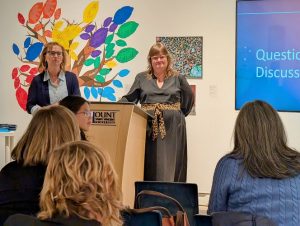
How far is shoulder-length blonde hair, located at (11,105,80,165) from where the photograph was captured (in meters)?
1.95

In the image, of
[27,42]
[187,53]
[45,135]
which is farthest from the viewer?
[27,42]

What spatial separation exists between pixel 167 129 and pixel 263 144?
2.16m

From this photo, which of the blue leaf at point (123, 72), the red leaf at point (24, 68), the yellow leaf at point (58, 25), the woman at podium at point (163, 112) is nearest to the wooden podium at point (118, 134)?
the woman at podium at point (163, 112)

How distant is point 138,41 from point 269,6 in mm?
1642

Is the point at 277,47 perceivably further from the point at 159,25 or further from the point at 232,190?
the point at 232,190

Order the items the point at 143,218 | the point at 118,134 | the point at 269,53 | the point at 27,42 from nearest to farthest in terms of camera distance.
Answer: the point at 143,218
the point at 118,134
the point at 269,53
the point at 27,42

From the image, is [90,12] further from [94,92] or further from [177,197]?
[177,197]

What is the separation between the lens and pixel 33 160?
6.34 ft

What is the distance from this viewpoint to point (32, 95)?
4172 mm

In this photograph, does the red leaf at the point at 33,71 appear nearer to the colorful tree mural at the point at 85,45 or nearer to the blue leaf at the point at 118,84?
the colorful tree mural at the point at 85,45

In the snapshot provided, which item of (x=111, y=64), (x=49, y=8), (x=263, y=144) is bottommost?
(x=263, y=144)

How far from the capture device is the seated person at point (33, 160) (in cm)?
186

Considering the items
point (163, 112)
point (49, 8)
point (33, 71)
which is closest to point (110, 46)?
point (49, 8)

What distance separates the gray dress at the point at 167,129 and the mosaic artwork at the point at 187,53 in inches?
57.2
